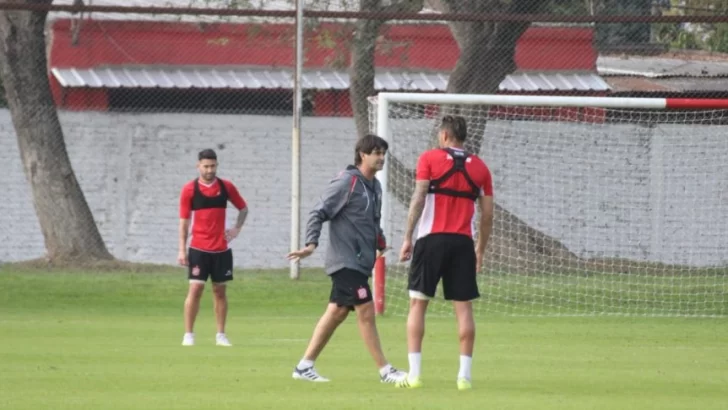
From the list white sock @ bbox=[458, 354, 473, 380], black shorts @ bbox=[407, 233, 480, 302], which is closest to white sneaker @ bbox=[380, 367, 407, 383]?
white sock @ bbox=[458, 354, 473, 380]

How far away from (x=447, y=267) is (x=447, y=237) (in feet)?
0.67

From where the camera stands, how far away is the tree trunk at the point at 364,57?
70.6 feet

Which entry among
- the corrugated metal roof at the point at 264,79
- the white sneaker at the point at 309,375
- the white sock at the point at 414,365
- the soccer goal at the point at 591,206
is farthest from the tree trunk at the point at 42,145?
the white sock at the point at 414,365

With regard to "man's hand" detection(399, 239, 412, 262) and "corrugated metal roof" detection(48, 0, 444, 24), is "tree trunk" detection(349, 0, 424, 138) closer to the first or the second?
"corrugated metal roof" detection(48, 0, 444, 24)

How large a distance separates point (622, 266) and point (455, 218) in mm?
10209

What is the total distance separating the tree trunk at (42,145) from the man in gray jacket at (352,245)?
38.7 feet

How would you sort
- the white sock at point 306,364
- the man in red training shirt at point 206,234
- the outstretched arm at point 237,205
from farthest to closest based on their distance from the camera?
1. the outstretched arm at point 237,205
2. the man in red training shirt at point 206,234
3. the white sock at point 306,364

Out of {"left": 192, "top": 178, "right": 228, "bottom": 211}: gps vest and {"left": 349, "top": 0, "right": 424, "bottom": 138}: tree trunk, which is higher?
{"left": 349, "top": 0, "right": 424, "bottom": 138}: tree trunk

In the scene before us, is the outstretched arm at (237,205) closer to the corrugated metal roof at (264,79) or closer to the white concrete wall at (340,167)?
the white concrete wall at (340,167)

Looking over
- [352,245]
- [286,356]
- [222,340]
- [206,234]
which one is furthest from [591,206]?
[352,245]

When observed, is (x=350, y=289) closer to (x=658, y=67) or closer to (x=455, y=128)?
(x=455, y=128)

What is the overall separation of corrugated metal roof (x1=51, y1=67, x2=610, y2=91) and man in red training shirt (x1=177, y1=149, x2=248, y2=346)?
42.8ft

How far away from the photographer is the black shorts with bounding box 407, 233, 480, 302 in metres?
9.93

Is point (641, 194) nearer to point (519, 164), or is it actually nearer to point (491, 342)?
point (519, 164)
